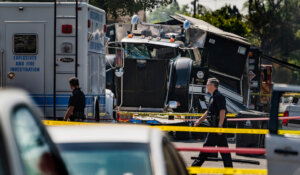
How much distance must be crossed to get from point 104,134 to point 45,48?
335 inches

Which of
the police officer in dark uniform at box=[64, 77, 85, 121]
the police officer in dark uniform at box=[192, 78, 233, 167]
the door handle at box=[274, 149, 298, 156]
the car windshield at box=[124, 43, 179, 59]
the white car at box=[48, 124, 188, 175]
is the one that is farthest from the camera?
the car windshield at box=[124, 43, 179, 59]

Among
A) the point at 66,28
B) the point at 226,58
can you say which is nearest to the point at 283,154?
the point at 66,28

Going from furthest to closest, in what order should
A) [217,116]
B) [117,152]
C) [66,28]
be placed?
[66,28] → [217,116] → [117,152]

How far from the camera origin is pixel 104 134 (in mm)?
4512

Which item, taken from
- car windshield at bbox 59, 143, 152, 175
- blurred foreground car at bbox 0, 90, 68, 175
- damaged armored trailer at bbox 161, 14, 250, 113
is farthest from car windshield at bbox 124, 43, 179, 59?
blurred foreground car at bbox 0, 90, 68, 175

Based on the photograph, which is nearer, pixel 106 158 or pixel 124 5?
pixel 106 158

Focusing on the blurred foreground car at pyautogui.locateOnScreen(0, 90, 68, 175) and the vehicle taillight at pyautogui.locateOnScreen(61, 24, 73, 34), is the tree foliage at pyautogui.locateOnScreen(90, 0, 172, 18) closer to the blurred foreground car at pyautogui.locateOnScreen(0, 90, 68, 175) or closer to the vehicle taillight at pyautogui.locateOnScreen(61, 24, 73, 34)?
the vehicle taillight at pyautogui.locateOnScreen(61, 24, 73, 34)

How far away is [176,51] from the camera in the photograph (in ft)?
65.6

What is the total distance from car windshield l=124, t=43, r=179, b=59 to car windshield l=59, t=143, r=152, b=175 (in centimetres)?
1526

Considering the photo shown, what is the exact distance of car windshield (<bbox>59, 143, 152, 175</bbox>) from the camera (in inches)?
169

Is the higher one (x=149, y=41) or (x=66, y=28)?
(x=66, y=28)

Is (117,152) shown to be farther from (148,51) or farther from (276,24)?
(276,24)

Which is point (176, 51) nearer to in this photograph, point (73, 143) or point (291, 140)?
point (291, 140)

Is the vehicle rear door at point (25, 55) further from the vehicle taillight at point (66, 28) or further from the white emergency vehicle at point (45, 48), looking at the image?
the vehicle taillight at point (66, 28)
